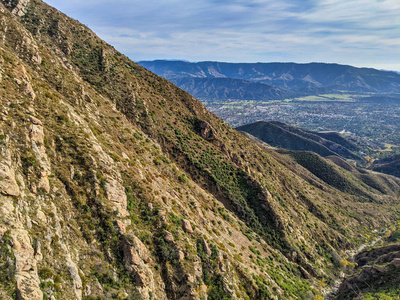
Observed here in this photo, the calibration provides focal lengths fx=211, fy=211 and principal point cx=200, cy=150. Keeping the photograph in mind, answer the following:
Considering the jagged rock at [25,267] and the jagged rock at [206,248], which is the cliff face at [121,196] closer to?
the jagged rock at [25,267]

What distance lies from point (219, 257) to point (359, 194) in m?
144

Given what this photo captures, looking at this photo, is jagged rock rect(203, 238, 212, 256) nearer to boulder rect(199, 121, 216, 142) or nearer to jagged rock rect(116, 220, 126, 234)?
jagged rock rect(116, 220, 126, 234)

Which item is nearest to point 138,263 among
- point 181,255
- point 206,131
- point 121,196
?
point 181,255

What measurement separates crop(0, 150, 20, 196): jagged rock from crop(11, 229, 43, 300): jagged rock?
3.70 metres

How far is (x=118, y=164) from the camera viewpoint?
32.4 metres

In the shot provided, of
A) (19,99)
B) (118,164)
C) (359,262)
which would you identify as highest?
(19,99)

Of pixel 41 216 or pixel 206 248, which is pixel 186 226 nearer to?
pixel 206 248

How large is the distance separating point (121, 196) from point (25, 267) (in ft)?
42.7

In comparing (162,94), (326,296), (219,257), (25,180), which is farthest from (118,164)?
(326,296)

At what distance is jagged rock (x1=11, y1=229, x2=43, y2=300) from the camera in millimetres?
14953

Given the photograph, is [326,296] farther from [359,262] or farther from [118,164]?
[118,164]

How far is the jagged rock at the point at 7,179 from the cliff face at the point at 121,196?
0.12 metres

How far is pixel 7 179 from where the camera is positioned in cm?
1884

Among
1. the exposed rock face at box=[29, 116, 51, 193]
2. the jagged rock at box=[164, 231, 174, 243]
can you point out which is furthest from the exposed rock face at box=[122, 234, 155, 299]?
the exposed rock face at box=[29, 116, 51, 193]
